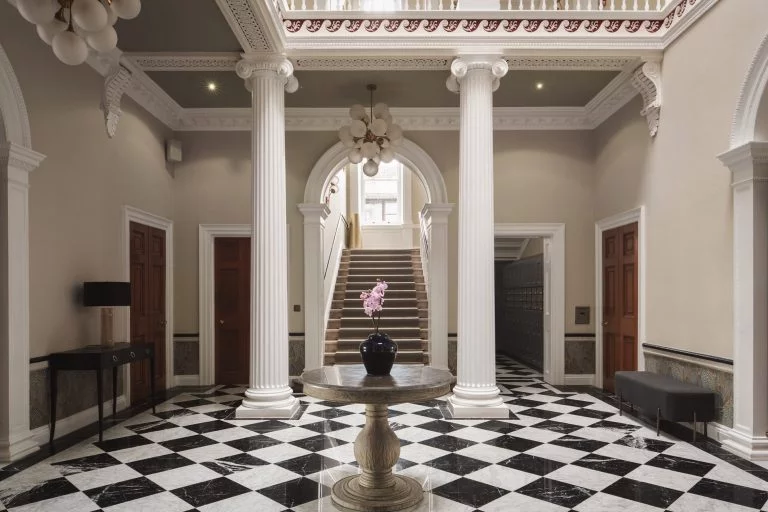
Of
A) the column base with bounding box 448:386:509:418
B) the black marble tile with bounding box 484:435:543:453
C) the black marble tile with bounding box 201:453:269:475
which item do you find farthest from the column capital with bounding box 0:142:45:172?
the black marble tile with bounding box 484:435:543:453

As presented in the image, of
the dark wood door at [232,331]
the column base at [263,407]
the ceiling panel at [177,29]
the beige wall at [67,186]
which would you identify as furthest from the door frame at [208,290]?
the ceiling panel at [177,29]

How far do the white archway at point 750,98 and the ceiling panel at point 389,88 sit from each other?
8.02ft

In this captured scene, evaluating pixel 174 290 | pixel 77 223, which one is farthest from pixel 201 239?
pixel 77 223

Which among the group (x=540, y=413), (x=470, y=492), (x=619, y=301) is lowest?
(x=540, y=413)

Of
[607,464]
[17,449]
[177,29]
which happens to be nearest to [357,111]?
[177,29]

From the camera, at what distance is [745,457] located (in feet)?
15.4

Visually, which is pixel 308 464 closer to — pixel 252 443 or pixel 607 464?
pixel 252 443

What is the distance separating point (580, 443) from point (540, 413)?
1.24 meters

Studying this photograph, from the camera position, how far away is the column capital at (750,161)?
4699 millimetres

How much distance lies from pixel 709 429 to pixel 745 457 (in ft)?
2.16

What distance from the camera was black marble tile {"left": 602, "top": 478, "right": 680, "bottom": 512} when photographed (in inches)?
150

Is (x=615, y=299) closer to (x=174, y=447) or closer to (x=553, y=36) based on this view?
(x=553, y=36)

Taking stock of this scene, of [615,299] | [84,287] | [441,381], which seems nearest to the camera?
[441,381]

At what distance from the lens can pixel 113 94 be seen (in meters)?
6.43
